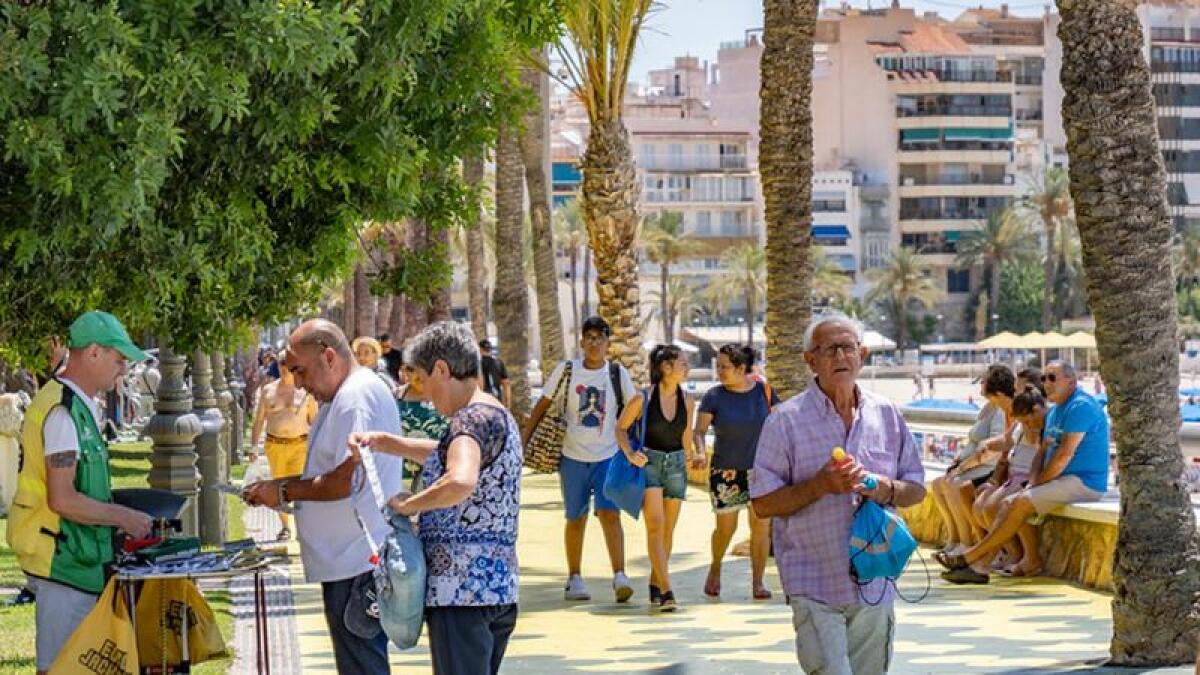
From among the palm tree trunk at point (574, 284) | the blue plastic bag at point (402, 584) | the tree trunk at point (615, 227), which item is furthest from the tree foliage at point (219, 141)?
the palm tree trunk at point (574, 284)

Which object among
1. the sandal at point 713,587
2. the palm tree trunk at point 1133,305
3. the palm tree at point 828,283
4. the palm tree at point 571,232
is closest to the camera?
the palm tree trunk at point 1133,305

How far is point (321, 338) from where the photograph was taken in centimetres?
844

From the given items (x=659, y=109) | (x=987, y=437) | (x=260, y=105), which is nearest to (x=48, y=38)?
(x=260, y=105)

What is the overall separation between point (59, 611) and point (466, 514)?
1653mm

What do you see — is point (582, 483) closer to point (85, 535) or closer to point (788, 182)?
point (788, 182)

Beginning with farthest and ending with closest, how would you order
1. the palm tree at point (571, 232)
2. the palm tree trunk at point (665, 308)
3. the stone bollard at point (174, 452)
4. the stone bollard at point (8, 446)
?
the palm tree at point (571, 232) < the palm tree trunk at point (665, 308) < the stone bollard at point (8, 446) < the stone bollard at point (174, 452)

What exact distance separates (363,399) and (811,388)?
1.58 metres

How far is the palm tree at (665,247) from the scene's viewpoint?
14200cm

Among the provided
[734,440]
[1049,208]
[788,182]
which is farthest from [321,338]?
[1049,208]

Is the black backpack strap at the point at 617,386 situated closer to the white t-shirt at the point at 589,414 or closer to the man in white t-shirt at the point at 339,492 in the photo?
the white t-shirt at the point at 589,414

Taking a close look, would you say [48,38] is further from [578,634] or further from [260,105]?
[578,634]

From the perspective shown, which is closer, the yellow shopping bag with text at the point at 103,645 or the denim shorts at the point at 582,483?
the yellow shopping bag with text at the point at 103,645

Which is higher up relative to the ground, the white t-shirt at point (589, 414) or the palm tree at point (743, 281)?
the white t-shirt at point (589, 414)

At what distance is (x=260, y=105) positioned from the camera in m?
8.97
